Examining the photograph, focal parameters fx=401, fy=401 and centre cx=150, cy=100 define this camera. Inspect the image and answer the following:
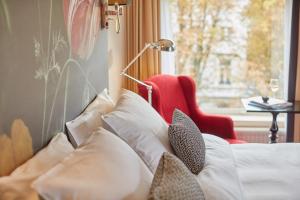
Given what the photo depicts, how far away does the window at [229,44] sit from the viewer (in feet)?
12.8

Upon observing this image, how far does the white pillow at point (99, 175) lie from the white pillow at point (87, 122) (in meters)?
0.33

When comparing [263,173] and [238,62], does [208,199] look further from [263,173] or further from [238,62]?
[238,62]

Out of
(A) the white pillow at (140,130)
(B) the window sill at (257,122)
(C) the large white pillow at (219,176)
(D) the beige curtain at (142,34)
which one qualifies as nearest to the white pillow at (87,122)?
(A) the white pillow at (140,130)

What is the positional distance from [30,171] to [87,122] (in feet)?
2.27

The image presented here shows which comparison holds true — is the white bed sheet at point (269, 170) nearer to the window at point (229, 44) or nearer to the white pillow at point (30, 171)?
the white pillow at point (30, 171)

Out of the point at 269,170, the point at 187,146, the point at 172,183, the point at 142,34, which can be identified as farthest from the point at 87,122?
the point at 142,34

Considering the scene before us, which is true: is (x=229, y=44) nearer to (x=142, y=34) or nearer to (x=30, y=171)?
(x=142, y=34)

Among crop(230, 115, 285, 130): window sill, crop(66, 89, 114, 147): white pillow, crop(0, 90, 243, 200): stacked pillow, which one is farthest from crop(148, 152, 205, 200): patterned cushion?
crop(230, 115, 285, 130): window sill

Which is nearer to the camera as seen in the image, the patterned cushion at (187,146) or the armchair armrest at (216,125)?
the patterned cushion at (187,146)

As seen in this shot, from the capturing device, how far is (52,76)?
165cm

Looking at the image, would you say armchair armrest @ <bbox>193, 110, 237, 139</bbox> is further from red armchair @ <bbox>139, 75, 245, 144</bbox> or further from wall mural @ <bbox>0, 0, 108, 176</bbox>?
wall mural @ <bbox>0, 0, 108, 176</bbox>

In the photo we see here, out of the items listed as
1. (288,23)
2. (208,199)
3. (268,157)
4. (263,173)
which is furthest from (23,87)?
(288,23)

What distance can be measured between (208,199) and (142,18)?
254cm

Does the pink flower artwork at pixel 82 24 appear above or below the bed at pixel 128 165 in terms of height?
above
